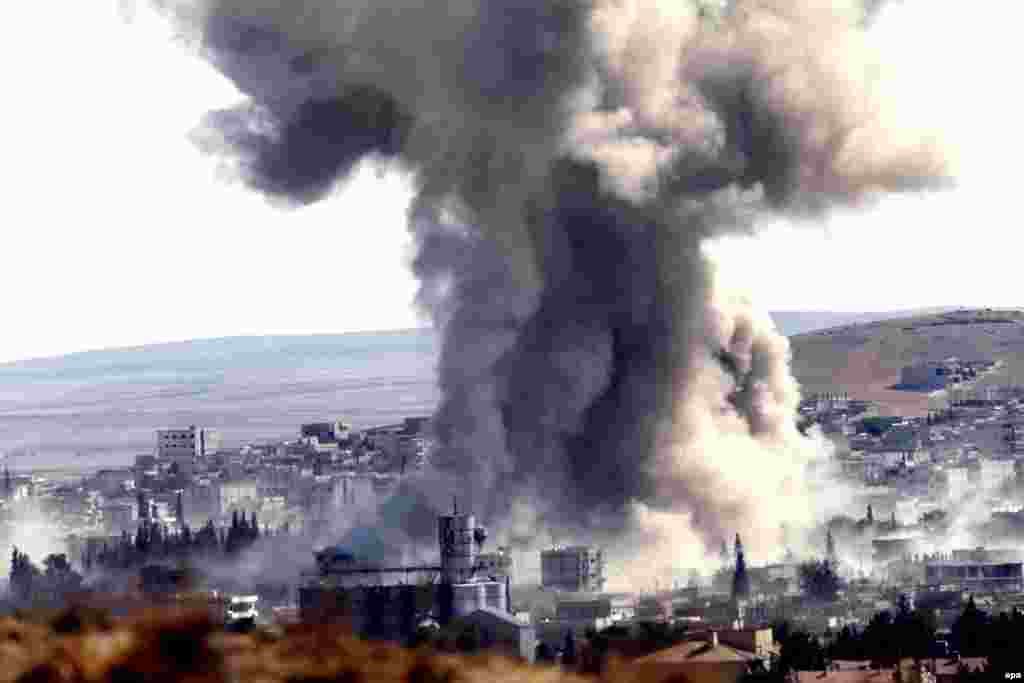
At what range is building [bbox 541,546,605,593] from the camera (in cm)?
7306

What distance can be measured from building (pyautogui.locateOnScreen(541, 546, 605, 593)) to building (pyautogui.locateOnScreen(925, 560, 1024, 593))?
8629 millimetres

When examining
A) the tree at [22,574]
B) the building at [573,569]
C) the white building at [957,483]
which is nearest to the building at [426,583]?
the building at [573,569]

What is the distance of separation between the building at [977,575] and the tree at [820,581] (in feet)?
9.99

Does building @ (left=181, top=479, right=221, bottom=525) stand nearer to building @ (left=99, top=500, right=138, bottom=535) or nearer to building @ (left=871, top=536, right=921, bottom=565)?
building @ (left=99, top=500, right=138, bottom=535)

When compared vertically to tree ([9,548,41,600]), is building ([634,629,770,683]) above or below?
below

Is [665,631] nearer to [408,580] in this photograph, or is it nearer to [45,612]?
[408,580]

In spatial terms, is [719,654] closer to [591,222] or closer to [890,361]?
[591,222]

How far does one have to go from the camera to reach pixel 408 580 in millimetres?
71188

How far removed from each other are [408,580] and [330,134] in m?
12.0

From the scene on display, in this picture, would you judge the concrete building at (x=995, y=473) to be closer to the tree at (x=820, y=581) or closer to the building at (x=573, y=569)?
the tree at (x=820, y=581)

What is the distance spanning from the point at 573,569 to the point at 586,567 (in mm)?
575

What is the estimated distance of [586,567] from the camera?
247 feet

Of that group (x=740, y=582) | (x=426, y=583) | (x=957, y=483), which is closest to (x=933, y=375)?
(x=957, y=483)

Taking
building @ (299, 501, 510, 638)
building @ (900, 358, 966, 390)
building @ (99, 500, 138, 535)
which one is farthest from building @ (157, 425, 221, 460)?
building @ (299, 501, 510, 638)
